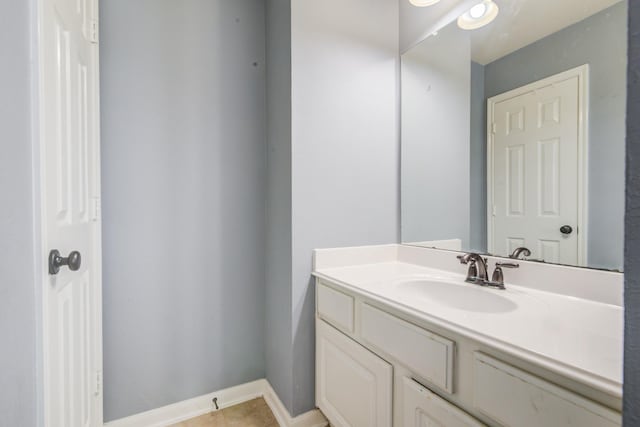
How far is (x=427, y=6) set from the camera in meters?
1.48

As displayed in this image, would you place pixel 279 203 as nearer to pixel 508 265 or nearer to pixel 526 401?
pixel 508 265

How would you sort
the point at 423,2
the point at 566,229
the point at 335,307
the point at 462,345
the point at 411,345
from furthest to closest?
the point at 423,2, the point at 335,307, the point at 566,229, the point at 411,345, the point at 462,345

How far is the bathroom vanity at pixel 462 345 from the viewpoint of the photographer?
55cm

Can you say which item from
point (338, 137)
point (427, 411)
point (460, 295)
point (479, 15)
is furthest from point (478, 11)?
point (427, 411)

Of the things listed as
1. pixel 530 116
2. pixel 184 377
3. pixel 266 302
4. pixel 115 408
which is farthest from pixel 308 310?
pixel 530 116

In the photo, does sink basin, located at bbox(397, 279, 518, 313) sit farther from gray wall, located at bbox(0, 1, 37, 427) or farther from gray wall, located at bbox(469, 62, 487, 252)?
gray wall, located at bbox(0, 1, 37, 427)

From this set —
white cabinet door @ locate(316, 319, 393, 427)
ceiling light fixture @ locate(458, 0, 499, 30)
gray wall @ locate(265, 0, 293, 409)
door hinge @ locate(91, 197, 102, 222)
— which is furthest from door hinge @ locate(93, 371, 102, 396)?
ceiling light fixture @ locate(458, 0, 499, 30)

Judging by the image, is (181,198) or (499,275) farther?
(181,198)

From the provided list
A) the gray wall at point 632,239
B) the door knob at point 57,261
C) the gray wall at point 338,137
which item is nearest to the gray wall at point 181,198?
the gray wall at point 338,137

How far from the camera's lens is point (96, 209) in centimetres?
124

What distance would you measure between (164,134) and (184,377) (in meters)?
1.29

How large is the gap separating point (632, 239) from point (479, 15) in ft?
4.63

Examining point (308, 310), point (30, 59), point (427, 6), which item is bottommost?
point (308, 310)

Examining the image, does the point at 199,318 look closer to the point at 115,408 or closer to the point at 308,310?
the point at 115,408
